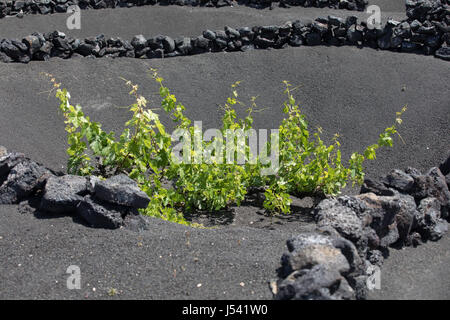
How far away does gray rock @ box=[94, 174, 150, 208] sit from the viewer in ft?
15.5

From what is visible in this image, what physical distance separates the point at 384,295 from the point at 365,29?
632 centimetres

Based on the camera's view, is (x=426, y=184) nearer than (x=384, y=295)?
No

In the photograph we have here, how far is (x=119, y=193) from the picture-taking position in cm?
473

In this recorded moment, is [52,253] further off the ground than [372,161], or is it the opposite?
[52,253]

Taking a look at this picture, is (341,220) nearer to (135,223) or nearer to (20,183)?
(135,223)

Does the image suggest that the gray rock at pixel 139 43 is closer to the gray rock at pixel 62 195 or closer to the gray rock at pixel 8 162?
the gray rock at pixel 8 162

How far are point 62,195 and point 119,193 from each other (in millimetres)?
476

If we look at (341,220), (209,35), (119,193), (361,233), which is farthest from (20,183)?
(209,35)

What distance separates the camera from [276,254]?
14.9ft

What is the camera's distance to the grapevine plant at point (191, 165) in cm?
A: 542

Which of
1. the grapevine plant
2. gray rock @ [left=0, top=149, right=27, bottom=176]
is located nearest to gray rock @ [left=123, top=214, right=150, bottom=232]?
the grapevine plant

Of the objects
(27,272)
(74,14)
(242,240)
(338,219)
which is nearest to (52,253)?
(27,272)

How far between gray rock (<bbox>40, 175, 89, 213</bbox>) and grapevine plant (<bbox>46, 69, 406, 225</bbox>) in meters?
0.49

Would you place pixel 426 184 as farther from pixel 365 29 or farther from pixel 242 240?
pixel 365 29
